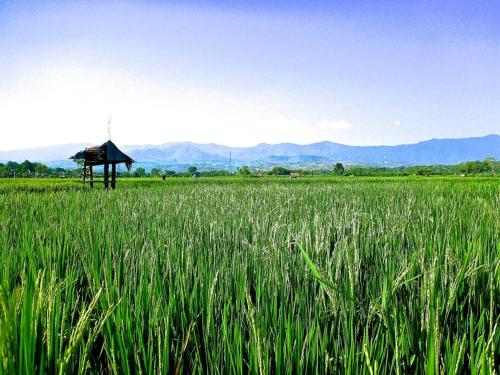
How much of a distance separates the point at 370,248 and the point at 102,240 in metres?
1.90

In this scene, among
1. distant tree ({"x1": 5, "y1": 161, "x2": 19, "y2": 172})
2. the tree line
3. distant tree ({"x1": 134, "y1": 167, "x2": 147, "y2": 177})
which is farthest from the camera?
distant tree ({"x1": 134, "y1": 167, "x2": 147, "y2": 177})

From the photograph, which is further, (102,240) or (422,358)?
(102,240)

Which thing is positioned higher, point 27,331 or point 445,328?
point 27,331

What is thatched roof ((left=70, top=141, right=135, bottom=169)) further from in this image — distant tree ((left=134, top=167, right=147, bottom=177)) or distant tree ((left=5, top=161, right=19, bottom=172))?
distant tree ((left=134, top=167, right=147, bottom=177))

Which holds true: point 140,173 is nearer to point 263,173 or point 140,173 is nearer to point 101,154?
point 263,173

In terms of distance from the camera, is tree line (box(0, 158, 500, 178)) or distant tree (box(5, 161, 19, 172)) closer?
tree line (box(0, 158, 500, 178))

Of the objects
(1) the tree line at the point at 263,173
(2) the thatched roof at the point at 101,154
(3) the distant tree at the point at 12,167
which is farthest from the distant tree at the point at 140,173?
(2) the thatched roof at the point at 101,154

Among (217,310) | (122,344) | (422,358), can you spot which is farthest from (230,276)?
(422,358)

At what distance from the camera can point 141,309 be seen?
1.37 metres

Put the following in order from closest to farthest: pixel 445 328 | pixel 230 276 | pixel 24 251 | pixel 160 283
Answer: pixel 445 328 < pixel 160 283 < pixel 230 276 < pixel 24 251

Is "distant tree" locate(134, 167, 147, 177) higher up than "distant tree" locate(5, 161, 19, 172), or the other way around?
"distant tree" locate(5, 161, 19, 172)

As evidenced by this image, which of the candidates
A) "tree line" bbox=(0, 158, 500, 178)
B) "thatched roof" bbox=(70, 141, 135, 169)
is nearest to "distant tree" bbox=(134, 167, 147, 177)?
"tree line" bbox=(0, 158, 500, 178)

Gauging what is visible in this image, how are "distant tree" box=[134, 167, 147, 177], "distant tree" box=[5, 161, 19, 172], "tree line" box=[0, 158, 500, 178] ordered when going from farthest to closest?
"distant tree" box=[134, 167, 147, 177] → "distant tree" box=[5, 161, 19, 172] → "tree line" box=[0, 158, 500, 178]

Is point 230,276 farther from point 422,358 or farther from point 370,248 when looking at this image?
point 370,248
